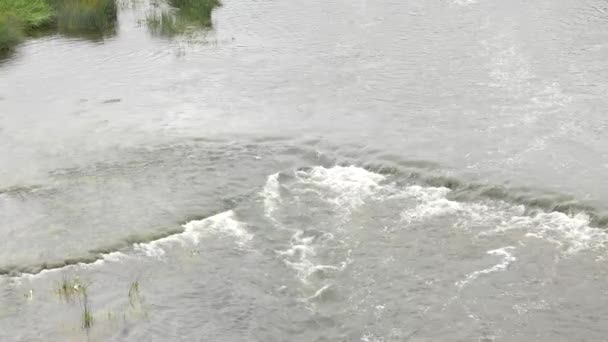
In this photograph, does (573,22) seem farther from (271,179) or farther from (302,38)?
(271,179)

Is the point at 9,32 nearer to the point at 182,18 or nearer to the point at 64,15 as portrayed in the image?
the point at 64,15

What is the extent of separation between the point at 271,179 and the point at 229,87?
21.3 feet

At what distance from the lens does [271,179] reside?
19266 millimetres

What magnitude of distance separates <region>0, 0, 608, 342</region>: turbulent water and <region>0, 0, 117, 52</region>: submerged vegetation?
1489 mm

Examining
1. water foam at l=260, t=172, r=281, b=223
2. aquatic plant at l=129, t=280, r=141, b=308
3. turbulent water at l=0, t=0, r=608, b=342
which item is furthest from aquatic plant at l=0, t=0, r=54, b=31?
aquatic plant at l=129, t=280, r=141, b=308

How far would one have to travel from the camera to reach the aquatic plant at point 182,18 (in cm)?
3066

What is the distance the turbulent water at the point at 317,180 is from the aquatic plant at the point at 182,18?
81 cm

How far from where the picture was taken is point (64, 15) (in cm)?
3145

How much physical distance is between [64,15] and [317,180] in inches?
661

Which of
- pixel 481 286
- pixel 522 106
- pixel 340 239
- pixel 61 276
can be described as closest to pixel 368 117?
pixel 522 106

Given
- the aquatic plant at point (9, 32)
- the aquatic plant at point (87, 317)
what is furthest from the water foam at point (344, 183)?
the aquatic plant at point (9, 32)

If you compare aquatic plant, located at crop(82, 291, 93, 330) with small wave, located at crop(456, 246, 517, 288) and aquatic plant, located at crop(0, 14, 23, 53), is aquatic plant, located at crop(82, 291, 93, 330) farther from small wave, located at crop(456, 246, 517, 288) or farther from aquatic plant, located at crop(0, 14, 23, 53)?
aquatic plant, located at crop(0, 14, 23, 53)

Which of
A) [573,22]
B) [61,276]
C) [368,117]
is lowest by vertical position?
[61,276]

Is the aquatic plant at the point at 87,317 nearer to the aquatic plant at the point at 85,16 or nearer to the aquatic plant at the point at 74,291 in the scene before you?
the aquatic plant at the point at 74,291
